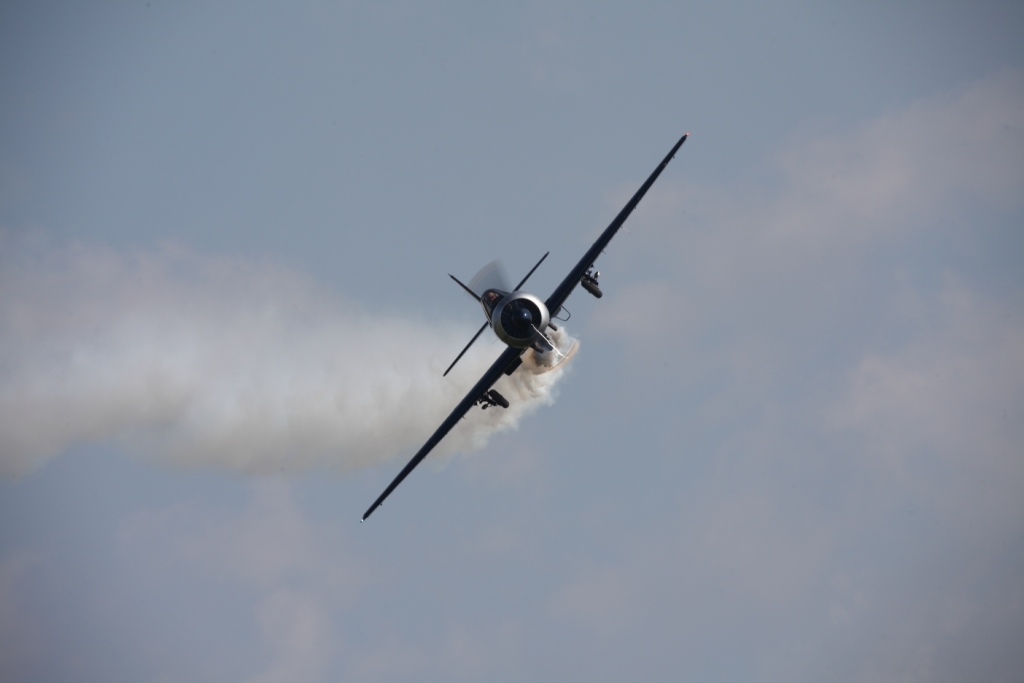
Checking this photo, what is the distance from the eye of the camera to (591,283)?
61094 millimetres

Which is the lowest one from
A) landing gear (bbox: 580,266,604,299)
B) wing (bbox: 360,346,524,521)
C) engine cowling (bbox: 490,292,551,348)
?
wing (bbox: 360,346,524,521)

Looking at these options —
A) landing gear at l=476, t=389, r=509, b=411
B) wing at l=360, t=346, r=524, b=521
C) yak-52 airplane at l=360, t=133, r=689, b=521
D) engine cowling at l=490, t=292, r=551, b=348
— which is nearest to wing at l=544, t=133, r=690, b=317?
yak-52 airplane at l=360, t=133, r=689, b=521

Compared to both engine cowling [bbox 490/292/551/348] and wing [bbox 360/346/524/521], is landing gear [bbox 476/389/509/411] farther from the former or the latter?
engine cowling [bbox 490/292/551/348]

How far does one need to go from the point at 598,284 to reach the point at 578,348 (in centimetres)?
397

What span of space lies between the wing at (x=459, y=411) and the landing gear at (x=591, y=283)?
5.57 m

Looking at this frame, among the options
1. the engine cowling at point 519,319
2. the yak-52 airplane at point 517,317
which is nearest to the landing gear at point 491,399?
Result: the yak-52 airplane at point 517,317

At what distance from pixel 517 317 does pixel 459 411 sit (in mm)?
8384

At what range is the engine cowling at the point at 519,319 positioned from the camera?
5728 cm

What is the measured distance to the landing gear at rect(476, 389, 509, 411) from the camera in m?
62.1

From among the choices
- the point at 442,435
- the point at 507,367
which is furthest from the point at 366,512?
the point at 507,367

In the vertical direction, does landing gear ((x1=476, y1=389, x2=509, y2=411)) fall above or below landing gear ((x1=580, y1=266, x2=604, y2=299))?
below

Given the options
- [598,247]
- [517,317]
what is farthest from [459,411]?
[598,247]

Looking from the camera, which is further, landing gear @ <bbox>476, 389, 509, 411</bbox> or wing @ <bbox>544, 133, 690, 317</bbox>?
landing gear @ <bbox>476, 389, 509, 411</bbox>

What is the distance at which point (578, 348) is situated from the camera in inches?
2382
